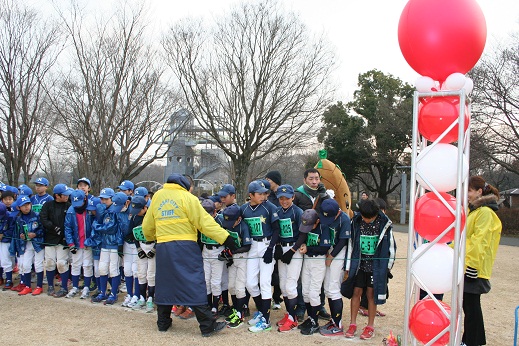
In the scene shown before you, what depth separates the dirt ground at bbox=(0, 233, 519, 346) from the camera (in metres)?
5.29

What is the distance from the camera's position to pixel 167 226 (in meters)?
5.57

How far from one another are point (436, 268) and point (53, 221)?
6.06 meters

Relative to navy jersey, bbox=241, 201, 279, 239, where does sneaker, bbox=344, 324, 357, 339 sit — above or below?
below

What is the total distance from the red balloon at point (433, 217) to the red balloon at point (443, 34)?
1221mm

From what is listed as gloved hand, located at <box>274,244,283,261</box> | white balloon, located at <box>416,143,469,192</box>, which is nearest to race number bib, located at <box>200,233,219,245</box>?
Answer: gloved hand, located at <box>274,244,283,261</box>

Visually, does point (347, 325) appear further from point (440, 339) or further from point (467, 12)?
point (467, 12)

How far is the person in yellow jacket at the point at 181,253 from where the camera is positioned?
547cm

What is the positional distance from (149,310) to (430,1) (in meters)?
A: 5.47

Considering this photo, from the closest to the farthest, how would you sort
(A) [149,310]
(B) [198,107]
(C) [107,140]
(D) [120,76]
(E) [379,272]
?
(E) [379,272] → (A) [149,310] → (D) [120,76] → (C) [107,140] → (B) [198,107]

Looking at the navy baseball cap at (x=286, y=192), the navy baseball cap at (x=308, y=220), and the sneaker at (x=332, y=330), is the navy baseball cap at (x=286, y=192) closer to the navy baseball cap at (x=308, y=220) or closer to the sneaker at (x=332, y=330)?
the navy baseball cap at (x=308, y=220)

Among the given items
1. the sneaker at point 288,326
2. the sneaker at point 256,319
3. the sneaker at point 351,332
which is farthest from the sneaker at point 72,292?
the sneaker at point 351,332

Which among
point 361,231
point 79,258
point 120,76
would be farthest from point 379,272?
point 120,76

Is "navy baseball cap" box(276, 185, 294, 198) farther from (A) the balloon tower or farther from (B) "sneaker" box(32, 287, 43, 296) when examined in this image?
(B) "sneaker" box(32, 287, 43, 296)

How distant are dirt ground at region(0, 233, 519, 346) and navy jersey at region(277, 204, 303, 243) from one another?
1.21 m
